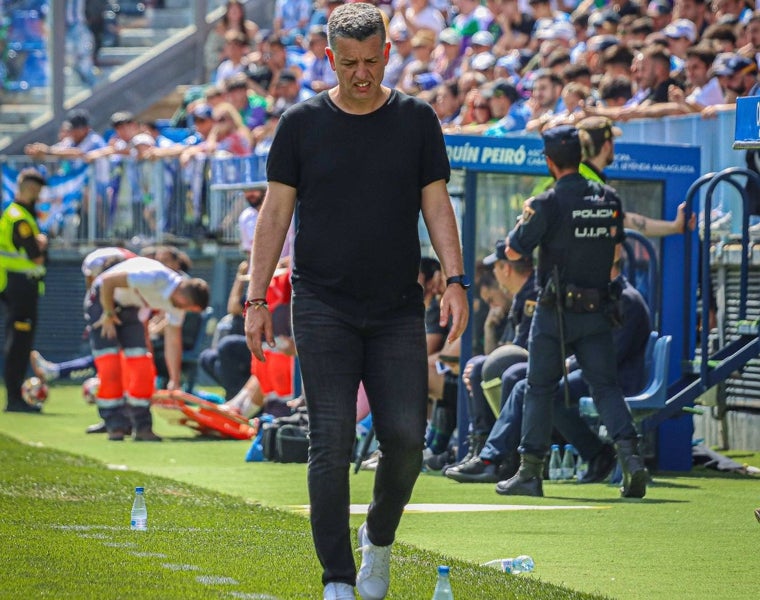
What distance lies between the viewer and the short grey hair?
5.75 m

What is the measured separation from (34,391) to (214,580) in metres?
10.8

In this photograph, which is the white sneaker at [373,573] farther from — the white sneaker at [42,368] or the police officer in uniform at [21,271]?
the white sneaker at [42,368]

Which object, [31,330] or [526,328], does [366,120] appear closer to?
[526,328]

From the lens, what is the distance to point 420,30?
65.3 ft

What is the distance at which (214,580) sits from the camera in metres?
6.32

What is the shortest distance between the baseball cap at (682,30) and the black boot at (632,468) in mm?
6951

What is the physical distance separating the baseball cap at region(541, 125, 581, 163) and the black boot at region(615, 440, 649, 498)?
1602 millimetres

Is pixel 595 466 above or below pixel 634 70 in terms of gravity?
below

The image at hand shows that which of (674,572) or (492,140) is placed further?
(492,140)

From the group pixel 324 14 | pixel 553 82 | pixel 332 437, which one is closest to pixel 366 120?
pixel 332 437

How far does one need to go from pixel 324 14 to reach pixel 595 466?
41.6 ft

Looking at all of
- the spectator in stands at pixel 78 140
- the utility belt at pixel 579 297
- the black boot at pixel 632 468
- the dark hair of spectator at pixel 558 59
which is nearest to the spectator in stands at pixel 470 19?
the dark hair of spectator at pixel 558 59

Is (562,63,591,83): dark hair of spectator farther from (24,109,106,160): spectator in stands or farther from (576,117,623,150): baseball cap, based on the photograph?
(24,109,106,160): spectator in stands

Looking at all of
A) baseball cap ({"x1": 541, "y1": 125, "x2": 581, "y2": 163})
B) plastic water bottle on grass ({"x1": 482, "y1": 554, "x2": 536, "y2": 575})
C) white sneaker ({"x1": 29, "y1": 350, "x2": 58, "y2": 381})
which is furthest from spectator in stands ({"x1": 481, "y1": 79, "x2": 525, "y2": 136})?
plastic water bottle on grass ({"x1": 482, "y1": 554, "x2": 536, "y2": 575})
